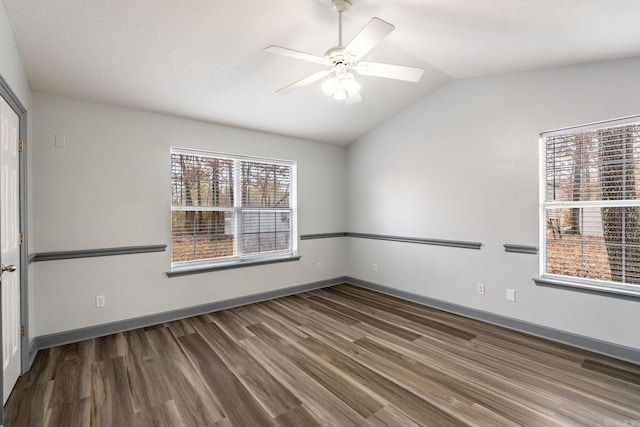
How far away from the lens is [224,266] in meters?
3.75

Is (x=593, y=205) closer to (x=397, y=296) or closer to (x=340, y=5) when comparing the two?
(x=397, y=296)

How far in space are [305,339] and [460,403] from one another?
1434 mm

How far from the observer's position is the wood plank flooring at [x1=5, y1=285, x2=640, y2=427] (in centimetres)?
183

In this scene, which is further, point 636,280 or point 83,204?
point 83,204

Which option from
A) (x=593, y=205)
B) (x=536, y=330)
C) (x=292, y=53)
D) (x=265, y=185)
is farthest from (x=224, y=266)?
(x=593, y=205)

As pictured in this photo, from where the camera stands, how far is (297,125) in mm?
4008

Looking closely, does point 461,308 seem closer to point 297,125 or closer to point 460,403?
point 460,403

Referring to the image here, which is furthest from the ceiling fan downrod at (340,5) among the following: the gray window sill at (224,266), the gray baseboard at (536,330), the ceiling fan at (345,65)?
the gray baseboard at (536,330)

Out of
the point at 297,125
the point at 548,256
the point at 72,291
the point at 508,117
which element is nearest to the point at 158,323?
the point at 72,291

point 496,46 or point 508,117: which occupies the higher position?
point 496,46

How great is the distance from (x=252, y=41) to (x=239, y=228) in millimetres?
2305

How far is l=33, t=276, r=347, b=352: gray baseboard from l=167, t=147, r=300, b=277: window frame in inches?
17.1

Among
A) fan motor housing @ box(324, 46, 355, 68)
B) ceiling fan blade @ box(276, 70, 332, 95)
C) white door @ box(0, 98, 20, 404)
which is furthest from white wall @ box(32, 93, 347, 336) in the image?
fan motor housing @ box(324, 46, 355, 68)

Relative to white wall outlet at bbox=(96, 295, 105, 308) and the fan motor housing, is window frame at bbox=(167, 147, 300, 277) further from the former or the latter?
the fan motor housing
